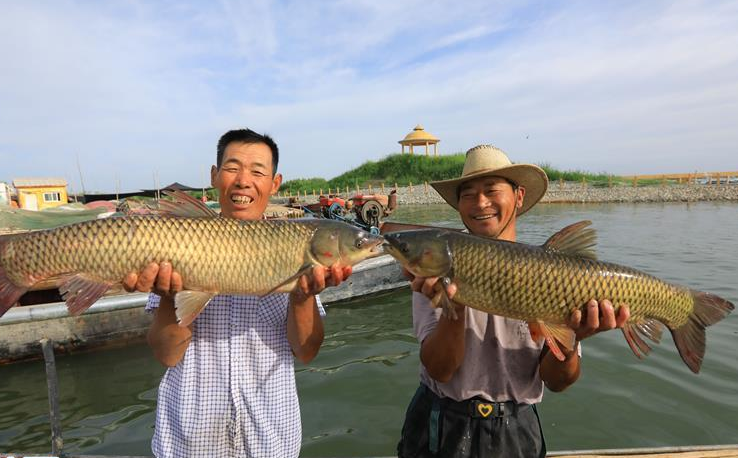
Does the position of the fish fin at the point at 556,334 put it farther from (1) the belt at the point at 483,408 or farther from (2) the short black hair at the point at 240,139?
(2) the short black hair at the point at 240,139

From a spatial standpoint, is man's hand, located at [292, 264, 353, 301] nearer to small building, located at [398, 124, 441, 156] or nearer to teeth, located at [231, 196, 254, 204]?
teeth, located at [231, 196, 254, 204]

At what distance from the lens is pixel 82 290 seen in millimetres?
2180

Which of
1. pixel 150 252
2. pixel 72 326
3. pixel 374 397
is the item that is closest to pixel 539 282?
pixel 150 252

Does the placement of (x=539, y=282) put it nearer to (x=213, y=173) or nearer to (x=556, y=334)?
(x=556, y=334)

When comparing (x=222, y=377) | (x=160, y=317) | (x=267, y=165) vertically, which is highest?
(x=267, y=165)

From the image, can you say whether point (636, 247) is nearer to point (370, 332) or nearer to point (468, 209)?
point (370, 332)

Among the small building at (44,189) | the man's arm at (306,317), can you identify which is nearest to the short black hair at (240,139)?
the man's arm at (306,317)

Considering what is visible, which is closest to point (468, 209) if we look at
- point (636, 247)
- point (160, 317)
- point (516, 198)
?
point (516, 198)

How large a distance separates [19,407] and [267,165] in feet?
16.7

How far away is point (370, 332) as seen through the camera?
7219mm

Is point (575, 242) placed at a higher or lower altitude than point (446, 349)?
higher

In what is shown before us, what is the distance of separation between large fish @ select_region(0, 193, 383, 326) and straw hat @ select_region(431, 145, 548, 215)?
1079 mm

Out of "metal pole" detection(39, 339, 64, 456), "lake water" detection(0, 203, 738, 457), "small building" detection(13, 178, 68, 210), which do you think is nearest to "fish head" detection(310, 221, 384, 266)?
"metal pole" detection(39, 339, 64, 456)

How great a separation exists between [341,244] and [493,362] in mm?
1042
